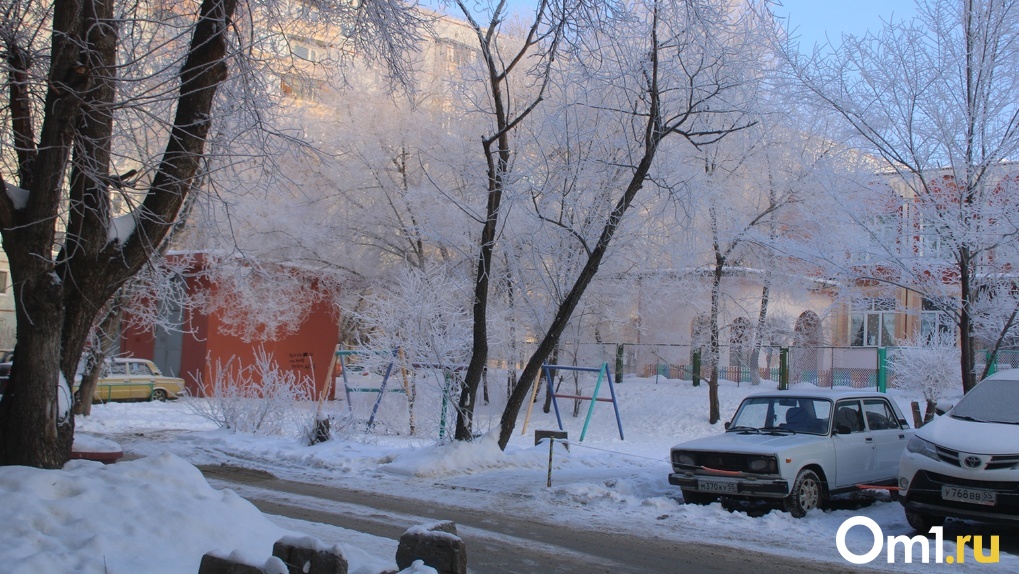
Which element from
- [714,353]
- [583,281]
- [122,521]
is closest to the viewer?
[122,521]

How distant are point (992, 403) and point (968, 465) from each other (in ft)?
4.74

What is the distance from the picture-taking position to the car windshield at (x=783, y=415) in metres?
10.0

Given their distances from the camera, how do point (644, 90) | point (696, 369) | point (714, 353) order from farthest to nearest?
point (696, 369) → point (714, 353) → point (644, 90)

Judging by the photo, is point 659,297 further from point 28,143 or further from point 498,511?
point 28,143

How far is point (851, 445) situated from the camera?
32.5ft

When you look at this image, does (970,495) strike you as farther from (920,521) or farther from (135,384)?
(135,384)

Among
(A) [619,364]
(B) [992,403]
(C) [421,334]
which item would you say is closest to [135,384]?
(C) [421,334]

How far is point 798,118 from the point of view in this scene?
1967 cm

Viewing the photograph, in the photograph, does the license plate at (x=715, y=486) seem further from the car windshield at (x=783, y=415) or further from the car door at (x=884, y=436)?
the car door at (x=884, y=436)

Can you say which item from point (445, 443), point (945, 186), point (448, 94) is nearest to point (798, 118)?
point (945, 186)

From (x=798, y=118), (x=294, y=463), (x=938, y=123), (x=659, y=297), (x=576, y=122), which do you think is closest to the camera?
(x=938, y=123)

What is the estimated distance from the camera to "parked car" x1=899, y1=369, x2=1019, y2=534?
7707 millimetres

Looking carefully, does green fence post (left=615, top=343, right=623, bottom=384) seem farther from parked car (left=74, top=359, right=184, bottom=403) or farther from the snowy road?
the snowy road

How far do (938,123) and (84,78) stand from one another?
37.1 ft
